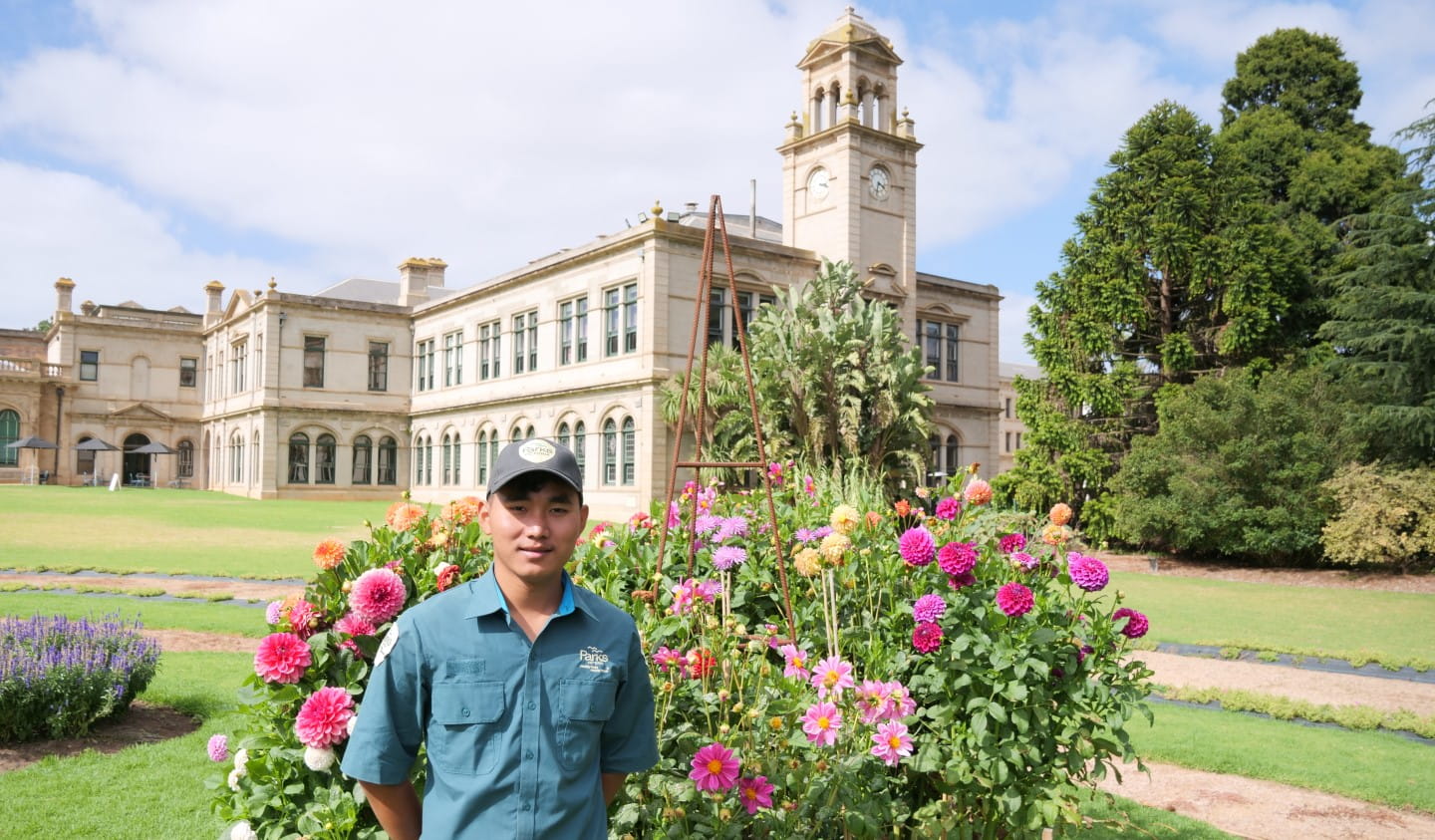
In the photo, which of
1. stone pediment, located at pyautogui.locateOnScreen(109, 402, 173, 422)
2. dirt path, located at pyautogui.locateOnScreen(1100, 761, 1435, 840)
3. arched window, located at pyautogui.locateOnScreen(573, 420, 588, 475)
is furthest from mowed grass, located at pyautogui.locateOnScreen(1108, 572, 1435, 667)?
stone pediment, located at pyautogui.locateOnScreen(109, 402, 173, 422)

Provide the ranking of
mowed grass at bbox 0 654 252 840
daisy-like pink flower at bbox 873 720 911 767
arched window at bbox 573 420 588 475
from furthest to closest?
arched window at bbox 573 420 588 475 < mowed grass at bbox 0 654 252 840 < daisy-like pink flower at bbox 873 720 911 767

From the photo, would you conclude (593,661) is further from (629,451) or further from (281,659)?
(629,451)

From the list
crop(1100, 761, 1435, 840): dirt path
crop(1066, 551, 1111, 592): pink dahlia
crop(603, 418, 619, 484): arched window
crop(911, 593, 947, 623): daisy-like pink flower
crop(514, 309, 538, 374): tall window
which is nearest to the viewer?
crop(911, 593, 947, 623): daisy-like pink flower

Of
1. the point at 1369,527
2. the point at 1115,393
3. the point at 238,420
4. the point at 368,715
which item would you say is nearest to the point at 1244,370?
the point at 1115,393

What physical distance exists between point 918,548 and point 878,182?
3055cm

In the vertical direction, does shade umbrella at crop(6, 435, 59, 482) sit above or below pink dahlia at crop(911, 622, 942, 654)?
above

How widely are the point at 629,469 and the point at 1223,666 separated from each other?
2126 cm

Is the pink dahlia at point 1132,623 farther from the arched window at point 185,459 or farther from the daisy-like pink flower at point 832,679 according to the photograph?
the arched window at point 185,459

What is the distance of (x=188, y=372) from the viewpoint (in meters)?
54.2

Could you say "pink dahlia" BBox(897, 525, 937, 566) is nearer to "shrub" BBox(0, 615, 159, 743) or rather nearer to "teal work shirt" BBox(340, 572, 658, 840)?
"teal work shirt" BBox(340, 572, 658, 840)

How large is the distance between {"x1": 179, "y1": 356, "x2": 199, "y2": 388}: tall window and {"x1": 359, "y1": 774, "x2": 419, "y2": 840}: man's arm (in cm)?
5903

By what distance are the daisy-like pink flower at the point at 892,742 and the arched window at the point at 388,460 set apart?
42.6 metres

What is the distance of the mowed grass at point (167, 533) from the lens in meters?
16.3

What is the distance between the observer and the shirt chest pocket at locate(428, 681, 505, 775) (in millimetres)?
2297
